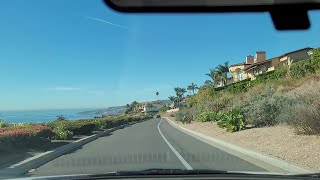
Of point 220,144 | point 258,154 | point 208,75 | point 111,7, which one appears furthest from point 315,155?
point 208,75

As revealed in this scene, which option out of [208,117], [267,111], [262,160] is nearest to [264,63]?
[208,117]

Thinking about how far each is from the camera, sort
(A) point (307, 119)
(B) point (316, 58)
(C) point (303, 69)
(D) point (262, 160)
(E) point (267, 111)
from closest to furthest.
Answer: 1. (D) point (262, 160)
2. (A) point (307, 119)
3. (E) point (267, 111)
4. (B) point (316, 58)
5. (C) point (303, 69)

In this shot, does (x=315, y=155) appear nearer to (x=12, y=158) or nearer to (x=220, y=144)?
(x=220, y=144)

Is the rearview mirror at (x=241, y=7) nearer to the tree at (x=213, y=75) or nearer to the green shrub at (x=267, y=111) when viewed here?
the green shrub at (x=267, y=111)

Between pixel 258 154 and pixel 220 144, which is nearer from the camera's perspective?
pixel 258 154

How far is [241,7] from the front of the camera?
405cm

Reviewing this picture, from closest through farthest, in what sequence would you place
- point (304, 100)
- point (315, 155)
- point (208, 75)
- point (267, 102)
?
1. point (315, 155)
2. point (304, 100)
3. point (267, 102)
4. point (208, 75)

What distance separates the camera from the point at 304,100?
24031 mm

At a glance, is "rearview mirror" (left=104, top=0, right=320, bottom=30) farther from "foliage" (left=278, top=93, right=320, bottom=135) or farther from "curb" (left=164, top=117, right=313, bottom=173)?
"foliage" (left=278, top=93, right=320, bottom=135)

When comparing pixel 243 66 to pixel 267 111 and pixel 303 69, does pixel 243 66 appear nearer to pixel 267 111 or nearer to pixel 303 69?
pixel 303 69

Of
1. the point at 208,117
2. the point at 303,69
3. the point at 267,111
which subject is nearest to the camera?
the point at 267,111

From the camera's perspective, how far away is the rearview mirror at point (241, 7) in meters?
3.87

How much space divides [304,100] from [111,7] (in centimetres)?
2120

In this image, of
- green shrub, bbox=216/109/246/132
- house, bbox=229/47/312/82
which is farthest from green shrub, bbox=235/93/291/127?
house, bbox=229/47/312/82
